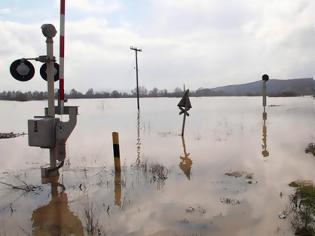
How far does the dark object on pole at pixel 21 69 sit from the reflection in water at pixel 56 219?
2.86 meters

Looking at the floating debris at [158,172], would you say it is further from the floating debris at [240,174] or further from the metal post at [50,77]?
the metal post at [50,77]

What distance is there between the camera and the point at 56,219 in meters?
7.02

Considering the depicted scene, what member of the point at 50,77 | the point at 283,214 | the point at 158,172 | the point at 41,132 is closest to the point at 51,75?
the point at 50,77

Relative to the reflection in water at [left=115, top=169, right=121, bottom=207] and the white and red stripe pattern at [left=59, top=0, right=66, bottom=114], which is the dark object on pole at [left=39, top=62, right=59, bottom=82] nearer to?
the white and red stripe pattern at [left=59, top=0, right=66, bottom=114]

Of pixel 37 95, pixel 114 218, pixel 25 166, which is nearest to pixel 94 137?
pixel 25 166

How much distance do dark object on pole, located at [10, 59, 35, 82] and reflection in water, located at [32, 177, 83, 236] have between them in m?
2.86

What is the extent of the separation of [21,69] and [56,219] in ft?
12.7

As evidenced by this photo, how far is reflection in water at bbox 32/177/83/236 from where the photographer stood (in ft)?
21.0

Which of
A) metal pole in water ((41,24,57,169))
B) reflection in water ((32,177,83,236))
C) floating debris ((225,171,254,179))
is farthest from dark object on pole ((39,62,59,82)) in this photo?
floating debris ((225,171,254,179))

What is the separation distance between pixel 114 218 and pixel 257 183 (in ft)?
11.7

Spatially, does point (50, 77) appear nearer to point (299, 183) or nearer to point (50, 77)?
point (50, 77)

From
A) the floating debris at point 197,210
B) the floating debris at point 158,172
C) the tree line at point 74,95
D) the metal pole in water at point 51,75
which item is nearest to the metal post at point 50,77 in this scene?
the metal pole in water at point 51,75

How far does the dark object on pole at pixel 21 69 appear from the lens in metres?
9.30

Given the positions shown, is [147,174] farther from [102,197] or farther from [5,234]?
[5,234]
